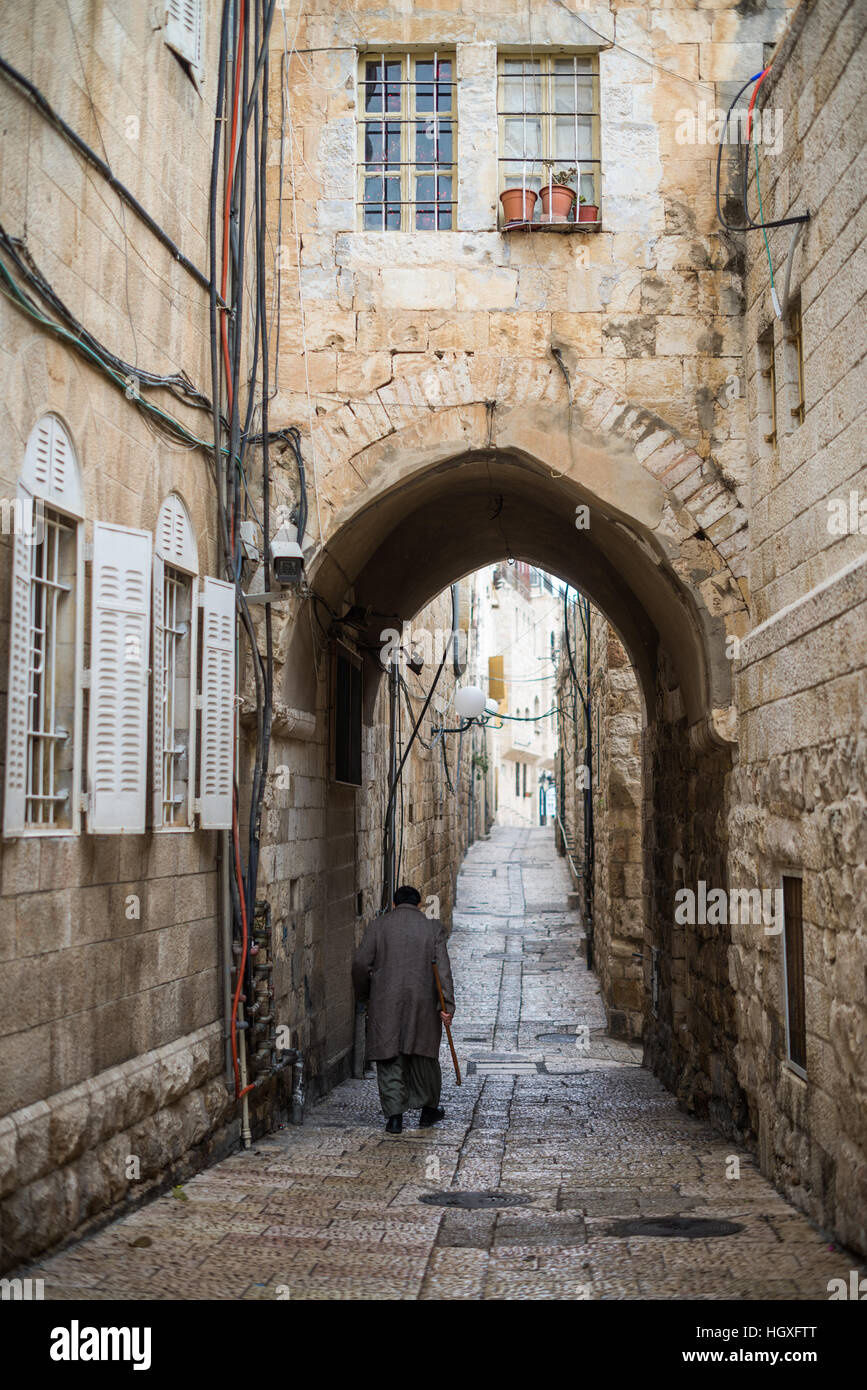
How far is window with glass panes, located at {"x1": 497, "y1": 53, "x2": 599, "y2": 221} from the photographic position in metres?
7.19

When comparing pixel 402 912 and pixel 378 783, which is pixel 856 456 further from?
pixel 378 783

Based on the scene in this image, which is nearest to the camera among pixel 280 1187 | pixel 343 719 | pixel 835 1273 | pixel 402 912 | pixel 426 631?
pixel 835 1273

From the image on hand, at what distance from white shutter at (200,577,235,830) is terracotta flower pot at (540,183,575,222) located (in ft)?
8.88

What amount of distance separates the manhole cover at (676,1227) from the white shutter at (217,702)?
95.6 inches

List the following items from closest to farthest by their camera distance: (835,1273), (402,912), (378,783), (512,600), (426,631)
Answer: (835,1273) → (402,912) → (378,783) → (426,631) → (512,600)

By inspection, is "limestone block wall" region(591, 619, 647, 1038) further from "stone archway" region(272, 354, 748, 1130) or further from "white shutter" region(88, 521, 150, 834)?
"white shutter" region(88, 521, 150, 834)

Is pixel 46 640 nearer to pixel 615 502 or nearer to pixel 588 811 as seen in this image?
pixel 615 502

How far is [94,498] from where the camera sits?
476 cm

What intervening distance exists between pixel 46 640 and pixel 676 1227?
3.09 m

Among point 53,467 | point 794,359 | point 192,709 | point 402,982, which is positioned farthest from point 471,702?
point 53,467

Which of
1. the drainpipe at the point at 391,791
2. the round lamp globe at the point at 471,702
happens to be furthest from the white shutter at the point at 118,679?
the round lamp globe at the point at 471,702

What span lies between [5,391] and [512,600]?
39883 millimetres

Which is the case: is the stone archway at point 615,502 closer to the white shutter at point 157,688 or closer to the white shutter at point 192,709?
the white shutter at point 192,709

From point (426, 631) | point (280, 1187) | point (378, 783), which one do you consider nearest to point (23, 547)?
point (280, 1187)
